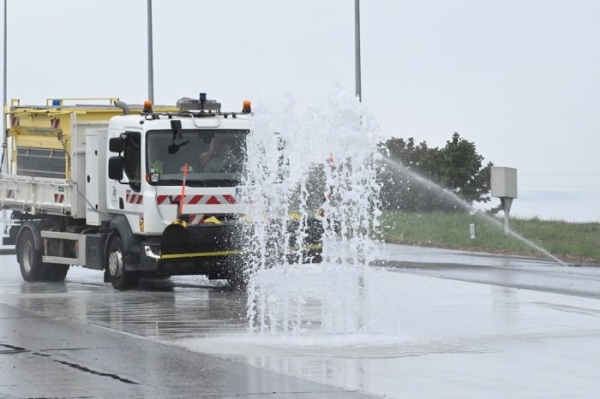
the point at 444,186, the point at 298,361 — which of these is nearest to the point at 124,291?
the point at 298,361

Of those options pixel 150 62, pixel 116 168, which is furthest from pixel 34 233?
pixel 150 62

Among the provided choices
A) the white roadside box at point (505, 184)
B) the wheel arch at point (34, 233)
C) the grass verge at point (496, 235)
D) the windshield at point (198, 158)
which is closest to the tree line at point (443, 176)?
the grass verge at point (496, 235)

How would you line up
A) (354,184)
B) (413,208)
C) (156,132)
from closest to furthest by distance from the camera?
(354,184) → (156,132) → (413,208)

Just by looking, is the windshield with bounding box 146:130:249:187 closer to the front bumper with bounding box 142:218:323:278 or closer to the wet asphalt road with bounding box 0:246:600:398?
the front bumper with bounding box 142:218:323:278

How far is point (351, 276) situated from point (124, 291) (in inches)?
176

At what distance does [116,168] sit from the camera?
72.0ft

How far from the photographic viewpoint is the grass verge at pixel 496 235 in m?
30.6

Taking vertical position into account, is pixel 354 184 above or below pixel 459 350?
above

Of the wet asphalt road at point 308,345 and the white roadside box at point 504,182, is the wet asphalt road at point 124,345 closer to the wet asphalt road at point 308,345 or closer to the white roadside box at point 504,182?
the wet asphalt road at point 308,345

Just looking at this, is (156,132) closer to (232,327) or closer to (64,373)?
(232,327)

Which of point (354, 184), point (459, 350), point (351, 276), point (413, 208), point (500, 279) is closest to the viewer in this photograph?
point (459, 350)

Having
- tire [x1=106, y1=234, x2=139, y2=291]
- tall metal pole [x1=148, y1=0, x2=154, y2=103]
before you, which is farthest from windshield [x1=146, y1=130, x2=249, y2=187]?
tall metal pole [x1=148, y1=0, x2=154, y2=103]

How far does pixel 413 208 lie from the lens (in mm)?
53094

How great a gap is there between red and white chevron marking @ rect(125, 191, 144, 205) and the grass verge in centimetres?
1041
